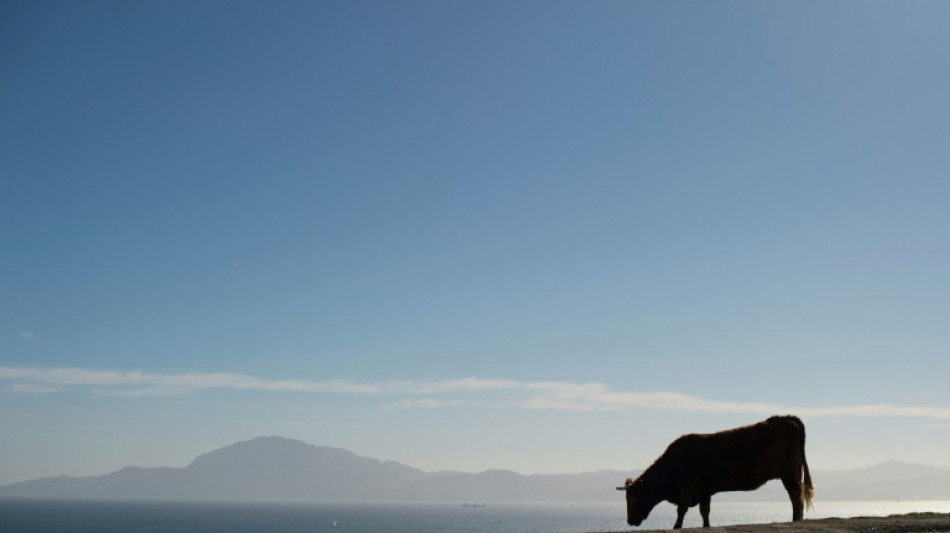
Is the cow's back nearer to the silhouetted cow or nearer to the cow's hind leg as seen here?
the silhouetted cow

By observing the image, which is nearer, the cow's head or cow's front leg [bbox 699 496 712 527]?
cow's front leg [bbox 699 496 712 527]

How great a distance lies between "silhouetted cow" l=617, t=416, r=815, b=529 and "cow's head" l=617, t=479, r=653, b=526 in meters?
0.83

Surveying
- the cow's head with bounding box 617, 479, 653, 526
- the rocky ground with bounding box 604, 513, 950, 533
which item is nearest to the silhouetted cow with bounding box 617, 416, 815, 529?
the cow's head with bounding box 617, 479, 653, 526

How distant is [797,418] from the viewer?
19.2m

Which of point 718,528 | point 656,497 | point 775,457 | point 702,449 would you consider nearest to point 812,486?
point 775,457

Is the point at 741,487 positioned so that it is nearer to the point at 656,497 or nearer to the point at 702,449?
the point at 702,449

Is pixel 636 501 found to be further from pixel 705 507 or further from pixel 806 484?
pixel 806 484

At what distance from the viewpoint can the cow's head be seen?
2194 centimetres

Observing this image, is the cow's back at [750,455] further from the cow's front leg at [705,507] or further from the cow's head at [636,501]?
the cow's head at [636,501]

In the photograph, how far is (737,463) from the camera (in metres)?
19.3

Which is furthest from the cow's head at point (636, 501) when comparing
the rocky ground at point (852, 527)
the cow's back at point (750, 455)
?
the rocky ground at point (852, 527)

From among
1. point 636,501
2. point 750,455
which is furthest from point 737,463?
point 636,501

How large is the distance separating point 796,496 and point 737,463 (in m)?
1.60

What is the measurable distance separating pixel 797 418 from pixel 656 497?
5022mm
